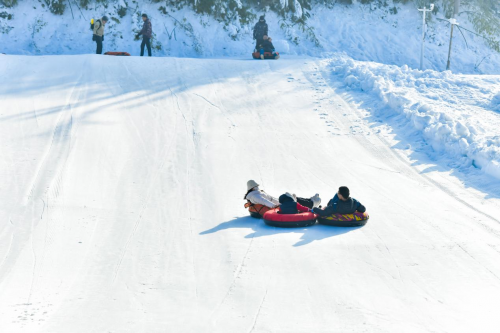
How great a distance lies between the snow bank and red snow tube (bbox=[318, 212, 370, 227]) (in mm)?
3676

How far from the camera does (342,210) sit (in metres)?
7.64

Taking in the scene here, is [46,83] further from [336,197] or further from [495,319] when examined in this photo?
[495,319]

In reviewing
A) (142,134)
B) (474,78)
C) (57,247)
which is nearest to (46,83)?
(142,134)

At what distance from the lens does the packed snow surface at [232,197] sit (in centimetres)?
552

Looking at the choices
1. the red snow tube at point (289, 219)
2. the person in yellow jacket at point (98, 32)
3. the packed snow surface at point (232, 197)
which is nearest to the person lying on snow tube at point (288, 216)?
the red snow tube at point (289, 219)

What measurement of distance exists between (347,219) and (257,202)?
1211 millimetres

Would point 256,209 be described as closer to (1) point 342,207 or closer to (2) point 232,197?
(2) point 232,197

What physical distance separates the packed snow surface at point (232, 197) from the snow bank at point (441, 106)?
0.17 feet

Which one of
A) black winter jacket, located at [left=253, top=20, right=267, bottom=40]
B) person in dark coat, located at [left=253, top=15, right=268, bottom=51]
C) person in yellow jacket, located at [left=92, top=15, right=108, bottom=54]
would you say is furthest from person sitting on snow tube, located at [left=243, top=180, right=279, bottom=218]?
black winter jacket, located at [left=253, top=20, right=267, bottom=40]

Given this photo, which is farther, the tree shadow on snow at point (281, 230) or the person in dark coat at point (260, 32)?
the person in dark coat at point (260, 32)

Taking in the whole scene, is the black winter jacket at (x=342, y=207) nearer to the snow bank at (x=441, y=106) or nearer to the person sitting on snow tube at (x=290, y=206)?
the person sitting on snow tube at (x=290, y=206)

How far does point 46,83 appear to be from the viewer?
1404 cm

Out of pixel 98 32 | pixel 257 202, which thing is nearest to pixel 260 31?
pixel 98 32

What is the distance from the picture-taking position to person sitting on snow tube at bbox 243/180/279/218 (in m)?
7.94
